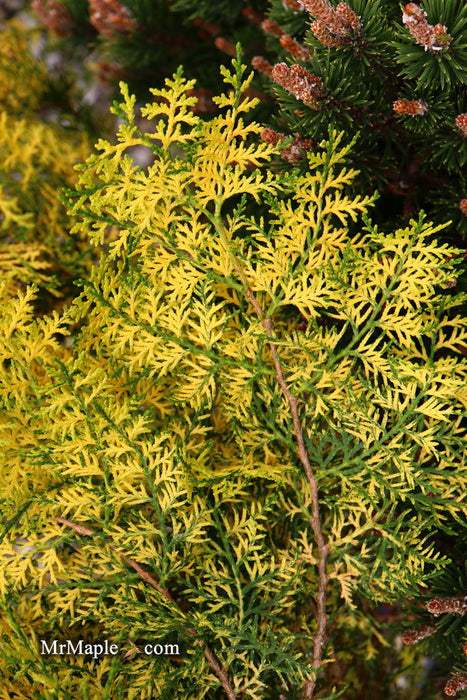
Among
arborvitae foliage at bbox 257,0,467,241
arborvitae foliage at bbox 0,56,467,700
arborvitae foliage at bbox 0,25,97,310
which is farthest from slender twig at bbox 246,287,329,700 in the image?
arborvitae foliage at bbox 0,25,97,310

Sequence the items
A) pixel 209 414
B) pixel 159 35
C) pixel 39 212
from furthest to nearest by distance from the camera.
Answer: pixel 159 35, pixel 39 212, pixel 209 414

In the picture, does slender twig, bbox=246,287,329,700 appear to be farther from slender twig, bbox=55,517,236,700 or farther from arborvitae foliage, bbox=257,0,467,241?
arborvitae foliage, bbox=257,0,467,241

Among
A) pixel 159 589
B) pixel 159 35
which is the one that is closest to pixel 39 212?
pixel 159 35

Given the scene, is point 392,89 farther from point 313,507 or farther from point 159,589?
point 159,589

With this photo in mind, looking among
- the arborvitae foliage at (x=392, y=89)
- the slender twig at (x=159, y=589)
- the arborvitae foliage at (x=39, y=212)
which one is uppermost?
the arborvitae foliage at (x=392, y=89)

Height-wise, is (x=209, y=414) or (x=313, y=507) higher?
(x=209, y=414)

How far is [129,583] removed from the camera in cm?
69

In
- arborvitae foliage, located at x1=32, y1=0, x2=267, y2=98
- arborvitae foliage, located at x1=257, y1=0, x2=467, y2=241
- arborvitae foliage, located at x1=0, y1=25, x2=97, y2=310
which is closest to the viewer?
arborvitae foliage, located at x1=257, y1=0, x2=467, y2=241

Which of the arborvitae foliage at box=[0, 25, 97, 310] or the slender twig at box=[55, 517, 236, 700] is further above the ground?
the arborvitae foliage at box=[0, 25, 97, 310]

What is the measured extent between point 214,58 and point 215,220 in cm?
80

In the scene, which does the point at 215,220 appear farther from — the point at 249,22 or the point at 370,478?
the point at 249,22

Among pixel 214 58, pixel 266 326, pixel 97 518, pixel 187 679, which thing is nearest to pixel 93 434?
pixel 97 518

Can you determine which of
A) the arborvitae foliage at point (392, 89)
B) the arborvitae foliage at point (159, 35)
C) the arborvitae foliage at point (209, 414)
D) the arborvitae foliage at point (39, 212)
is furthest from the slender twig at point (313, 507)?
the arborvitae foliage at point (159, 35)

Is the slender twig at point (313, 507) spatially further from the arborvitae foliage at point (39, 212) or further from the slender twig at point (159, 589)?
the arborvitae foliage at point (39, 212)
